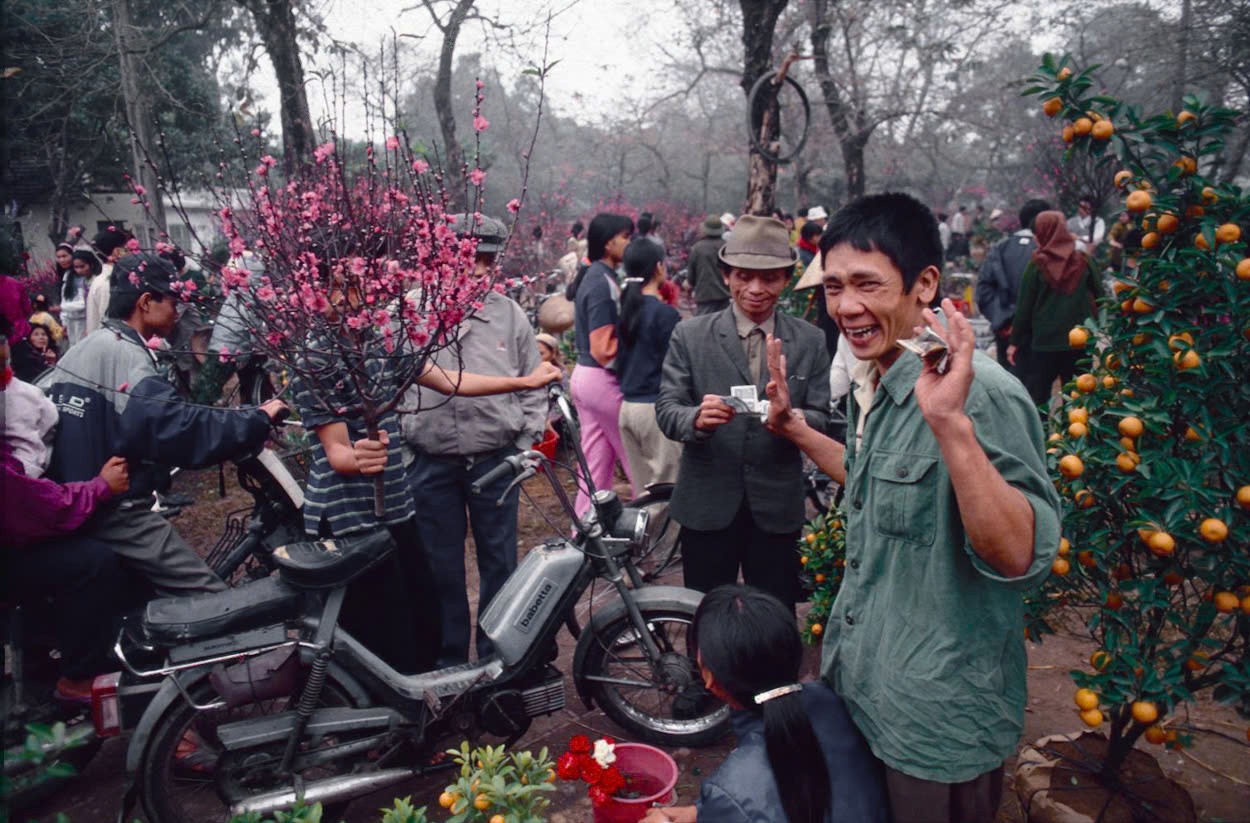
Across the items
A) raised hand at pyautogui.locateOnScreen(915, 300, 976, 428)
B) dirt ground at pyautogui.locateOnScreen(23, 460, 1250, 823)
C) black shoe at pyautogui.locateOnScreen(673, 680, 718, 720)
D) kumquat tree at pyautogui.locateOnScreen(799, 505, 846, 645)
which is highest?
raised hand at pyautogui.locateOnScreen(915, 300, 976, 428)

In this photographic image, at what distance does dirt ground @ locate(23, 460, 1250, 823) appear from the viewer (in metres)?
3.11

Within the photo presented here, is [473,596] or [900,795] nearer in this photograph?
[900,795]

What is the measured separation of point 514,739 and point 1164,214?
2.84m

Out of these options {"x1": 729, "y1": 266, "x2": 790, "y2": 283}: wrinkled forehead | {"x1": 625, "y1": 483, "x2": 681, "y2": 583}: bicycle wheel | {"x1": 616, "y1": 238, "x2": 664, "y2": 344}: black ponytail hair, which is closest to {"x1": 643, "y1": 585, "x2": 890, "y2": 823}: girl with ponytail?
{"x1": 729, "y1": 266, "x2": 790, "y2": 283}: wrinkled forehead

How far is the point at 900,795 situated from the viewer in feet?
5.96

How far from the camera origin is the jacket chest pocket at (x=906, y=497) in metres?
1.68

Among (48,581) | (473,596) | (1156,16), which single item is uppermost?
(1156,16)

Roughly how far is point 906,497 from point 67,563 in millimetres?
3134

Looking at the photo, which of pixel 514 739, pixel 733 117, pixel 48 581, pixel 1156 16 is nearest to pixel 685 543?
pixel 514 739

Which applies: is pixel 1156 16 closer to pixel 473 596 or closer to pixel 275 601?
pixel 473 596

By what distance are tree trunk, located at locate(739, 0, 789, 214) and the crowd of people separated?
3224mm

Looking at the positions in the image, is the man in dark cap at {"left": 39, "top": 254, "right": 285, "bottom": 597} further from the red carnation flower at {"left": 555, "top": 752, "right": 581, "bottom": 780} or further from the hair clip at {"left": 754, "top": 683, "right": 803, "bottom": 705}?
the hair clip at {"left": 754, "top": 683, "right": 803, "bottom": 705}

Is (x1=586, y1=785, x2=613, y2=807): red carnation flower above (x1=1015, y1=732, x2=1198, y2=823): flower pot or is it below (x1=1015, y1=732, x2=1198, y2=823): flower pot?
above

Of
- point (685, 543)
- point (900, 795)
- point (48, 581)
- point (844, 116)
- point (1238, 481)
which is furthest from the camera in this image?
point (844, 116)
